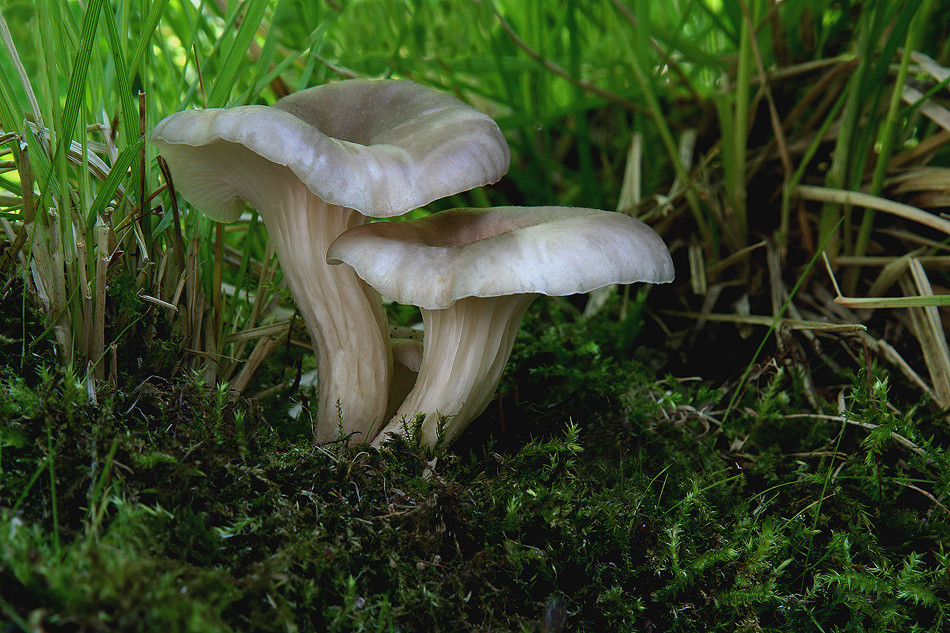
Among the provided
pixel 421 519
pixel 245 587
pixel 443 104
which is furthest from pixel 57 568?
pixel 443 104

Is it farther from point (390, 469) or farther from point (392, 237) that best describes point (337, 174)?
point (390, 469)

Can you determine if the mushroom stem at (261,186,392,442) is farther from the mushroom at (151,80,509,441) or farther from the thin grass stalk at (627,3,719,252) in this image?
the thin grass stalk at (627,3,719,252)

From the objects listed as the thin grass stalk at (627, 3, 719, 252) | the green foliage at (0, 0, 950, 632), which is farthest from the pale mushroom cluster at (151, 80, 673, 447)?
the thin grass stalk at (627, 3, 719, 252)

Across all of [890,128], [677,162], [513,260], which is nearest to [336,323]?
[513,260]

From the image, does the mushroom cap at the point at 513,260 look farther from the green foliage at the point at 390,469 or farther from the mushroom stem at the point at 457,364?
the green foliage at the point at 390,469

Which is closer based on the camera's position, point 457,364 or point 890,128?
point 457,364


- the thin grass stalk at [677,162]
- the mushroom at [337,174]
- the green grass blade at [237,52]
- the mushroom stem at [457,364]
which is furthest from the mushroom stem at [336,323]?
the thin grass stalk at [677,162]
